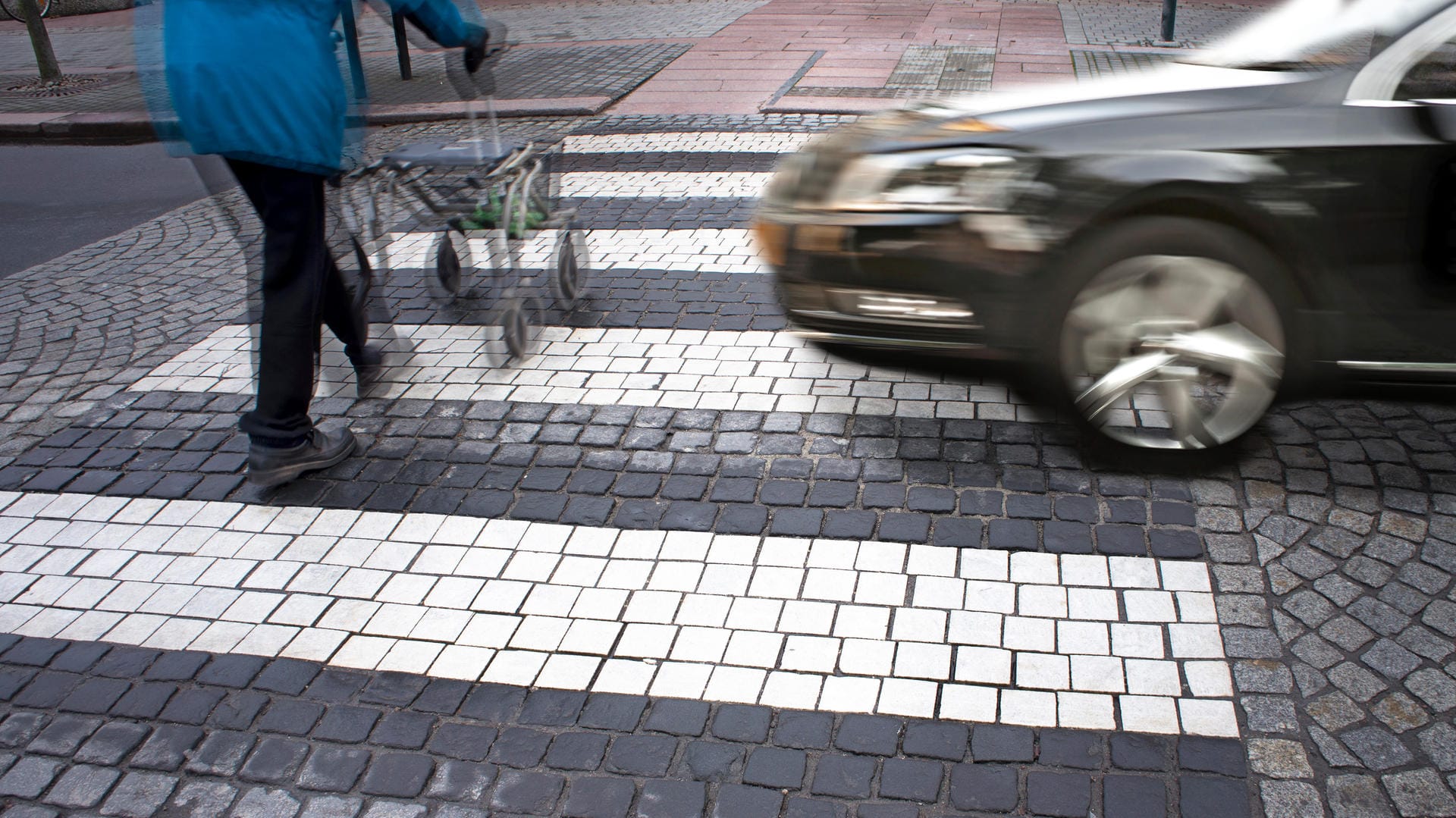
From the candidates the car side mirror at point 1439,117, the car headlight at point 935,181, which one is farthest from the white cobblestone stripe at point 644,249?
the car side mirror at point 1439,117

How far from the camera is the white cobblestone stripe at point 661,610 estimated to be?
289 cm

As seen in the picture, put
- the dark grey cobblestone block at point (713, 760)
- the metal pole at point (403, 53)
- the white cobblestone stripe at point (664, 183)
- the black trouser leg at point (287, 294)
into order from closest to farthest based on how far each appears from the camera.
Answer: the dark grey cobblestone block at point (713, 760)
the black trouser leg at point (287, 294)
the white cobblestone stripe at point (664, 183)
the metal pole at point (403, 53)

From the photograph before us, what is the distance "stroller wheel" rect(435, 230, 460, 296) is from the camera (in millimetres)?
5590

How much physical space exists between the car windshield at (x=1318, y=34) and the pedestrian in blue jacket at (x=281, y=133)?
280cm

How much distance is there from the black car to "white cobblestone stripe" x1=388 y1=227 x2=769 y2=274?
2053 mm

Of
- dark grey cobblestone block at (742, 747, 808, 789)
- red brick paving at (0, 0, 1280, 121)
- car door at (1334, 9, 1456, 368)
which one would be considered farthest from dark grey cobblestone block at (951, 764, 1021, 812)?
red brick paving at (0, 0, 1280, 121)

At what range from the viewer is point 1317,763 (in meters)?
2.57

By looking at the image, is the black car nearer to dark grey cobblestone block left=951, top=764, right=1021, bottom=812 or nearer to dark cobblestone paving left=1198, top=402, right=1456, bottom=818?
dark cobblestone paving left=1198, top=402, right=1456, bottom=818

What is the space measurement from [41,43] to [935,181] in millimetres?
12247

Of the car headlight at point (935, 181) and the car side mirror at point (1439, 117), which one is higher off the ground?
the car side mirror at point (1439, 117)

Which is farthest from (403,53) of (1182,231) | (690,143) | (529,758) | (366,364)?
(529,758)

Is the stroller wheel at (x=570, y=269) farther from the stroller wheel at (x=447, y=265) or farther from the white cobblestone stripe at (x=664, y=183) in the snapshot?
the white cobblestone stripe at (x=664, y=183)

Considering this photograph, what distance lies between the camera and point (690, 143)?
8734mm

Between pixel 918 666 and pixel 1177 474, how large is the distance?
1.37 metres
